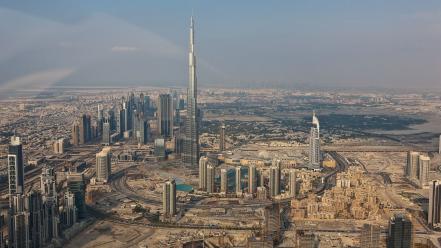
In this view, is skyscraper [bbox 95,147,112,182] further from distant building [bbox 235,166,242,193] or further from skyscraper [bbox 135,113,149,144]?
skyscraper [bbox 135,113,149,144]

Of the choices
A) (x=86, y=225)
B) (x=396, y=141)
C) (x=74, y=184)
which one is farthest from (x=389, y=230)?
(x=396, y=141)

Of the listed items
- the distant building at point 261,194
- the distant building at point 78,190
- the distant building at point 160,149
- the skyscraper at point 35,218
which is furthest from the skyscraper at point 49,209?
the distant building at point 160,149

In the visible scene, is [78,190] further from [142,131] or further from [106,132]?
[142,131]

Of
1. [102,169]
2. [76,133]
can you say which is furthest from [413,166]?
[76,133]

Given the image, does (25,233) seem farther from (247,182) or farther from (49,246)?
(247,182)

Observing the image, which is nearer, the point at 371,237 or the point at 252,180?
the point at 371,237

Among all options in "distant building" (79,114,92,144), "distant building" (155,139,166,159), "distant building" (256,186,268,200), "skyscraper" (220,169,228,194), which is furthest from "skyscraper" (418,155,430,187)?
"distant building" (79,114,92,144)

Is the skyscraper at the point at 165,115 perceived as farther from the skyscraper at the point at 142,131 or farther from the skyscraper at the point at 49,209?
the skyscraper at the point at 49,209
